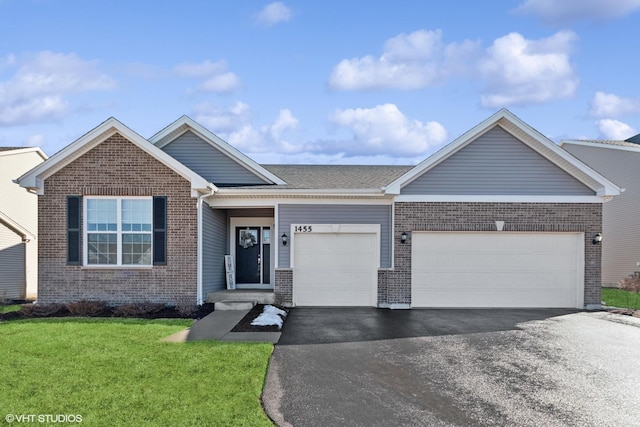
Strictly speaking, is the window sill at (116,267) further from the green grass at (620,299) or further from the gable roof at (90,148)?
the green grass at (620,299)

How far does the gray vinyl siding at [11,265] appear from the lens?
18078mm

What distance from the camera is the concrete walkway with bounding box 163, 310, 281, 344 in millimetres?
8953

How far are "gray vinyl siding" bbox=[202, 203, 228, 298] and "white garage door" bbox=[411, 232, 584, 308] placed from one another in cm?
590

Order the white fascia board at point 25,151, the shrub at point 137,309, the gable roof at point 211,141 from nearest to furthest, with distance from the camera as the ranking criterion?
the shrub at point 137,309 < the gable roof at point 211,141 < the white fascia board at point 25,151

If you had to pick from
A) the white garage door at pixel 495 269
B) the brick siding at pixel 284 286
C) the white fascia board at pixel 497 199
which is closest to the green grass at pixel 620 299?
the white garage door at pixel 495 269

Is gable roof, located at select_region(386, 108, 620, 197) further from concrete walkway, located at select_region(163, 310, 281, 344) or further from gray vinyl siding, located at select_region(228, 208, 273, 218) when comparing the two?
concrete walkway, located at select_region(163, 310, 281, 344)

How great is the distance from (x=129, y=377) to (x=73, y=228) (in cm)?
762

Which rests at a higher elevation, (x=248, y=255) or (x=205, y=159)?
(x=205, y=159)

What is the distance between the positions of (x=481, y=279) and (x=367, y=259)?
130 inches

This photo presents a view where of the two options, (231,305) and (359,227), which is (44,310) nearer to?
(231,305)

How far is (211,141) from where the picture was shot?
14969 mm

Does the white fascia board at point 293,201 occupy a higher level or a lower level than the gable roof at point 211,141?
lower

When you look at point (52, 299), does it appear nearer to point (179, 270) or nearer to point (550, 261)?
point (179, 270)

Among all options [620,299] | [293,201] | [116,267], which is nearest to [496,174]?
[293,201]
